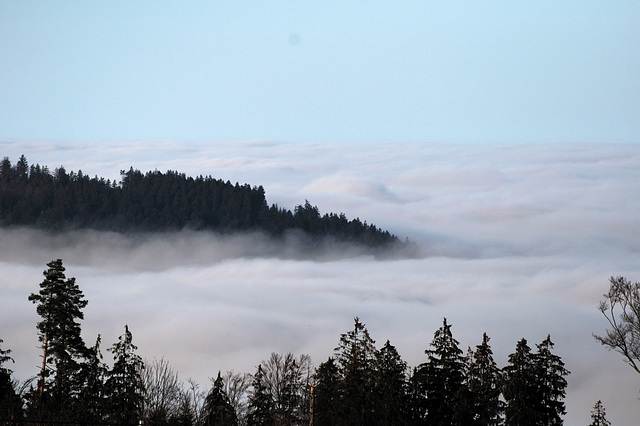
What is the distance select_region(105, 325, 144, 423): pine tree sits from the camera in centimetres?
6241

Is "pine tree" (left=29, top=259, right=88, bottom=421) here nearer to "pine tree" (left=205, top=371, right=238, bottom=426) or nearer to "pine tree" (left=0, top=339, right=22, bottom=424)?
"pine tree" (left=0, top=339, right=22, bottom=424)

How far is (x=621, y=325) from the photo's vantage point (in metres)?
64.2

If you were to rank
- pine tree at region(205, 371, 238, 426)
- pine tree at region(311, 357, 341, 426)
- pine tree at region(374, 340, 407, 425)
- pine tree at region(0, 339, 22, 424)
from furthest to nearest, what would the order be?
pine tree at region(205, 371, 238, 426) < pine tree at region(311, 357, 341, 426) < pine tree at region(374, 340, 407, 425) < pine tree at region(0, 339, 22, 424)

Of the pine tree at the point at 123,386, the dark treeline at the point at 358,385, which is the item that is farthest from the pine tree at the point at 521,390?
the pine tree at the point at 123,386

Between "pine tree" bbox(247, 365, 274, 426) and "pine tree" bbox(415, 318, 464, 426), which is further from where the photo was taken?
"pine tree" bbox(247, 365, 274, 426)

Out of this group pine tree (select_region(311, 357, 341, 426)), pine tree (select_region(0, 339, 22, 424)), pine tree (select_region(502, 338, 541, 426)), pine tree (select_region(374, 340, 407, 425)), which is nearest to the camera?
pine tree (select_region(0, 339, 22, 424))

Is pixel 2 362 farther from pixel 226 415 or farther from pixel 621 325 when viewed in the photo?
pixel 621 325

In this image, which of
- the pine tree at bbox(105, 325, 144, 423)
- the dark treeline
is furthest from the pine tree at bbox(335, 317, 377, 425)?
the pine tree at bbox(105, 325, 144, 423)

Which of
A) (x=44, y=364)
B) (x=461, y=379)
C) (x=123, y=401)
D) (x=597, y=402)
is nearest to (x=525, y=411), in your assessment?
(x=461, y=379)

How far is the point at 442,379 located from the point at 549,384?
752 centimetres

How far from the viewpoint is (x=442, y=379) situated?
199ft

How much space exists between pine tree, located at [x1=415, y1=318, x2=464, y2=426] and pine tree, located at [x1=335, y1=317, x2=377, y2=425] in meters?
5.54

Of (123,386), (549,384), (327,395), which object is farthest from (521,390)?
(123,386)

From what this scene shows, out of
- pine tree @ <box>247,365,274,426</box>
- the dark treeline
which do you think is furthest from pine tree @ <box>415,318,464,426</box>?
pine tree @ <box>247,365,274,426</box>
